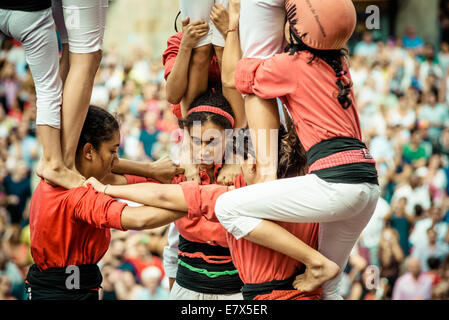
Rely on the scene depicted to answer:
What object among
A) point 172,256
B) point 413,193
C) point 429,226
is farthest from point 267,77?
point 413,193

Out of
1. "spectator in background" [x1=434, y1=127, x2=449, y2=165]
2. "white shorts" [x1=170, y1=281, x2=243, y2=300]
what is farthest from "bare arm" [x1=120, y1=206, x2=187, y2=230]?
"spectator in background" [x1=434, y1=127, x2=449, y2=165]

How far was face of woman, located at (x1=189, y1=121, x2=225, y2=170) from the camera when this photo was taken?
2.99 m

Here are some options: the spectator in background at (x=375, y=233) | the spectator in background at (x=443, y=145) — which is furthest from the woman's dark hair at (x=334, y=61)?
the spectator in background at (x=443, y=145)

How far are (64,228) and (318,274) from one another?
40.7 inches

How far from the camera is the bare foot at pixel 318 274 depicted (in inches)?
97.3

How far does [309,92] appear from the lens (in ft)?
8.29

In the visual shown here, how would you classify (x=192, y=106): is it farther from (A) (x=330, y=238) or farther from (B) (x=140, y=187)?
(A) (x=330, y=238)

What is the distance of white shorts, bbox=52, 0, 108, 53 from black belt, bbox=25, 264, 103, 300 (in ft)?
3.09

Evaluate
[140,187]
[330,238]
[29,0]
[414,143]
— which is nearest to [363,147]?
[330,238]

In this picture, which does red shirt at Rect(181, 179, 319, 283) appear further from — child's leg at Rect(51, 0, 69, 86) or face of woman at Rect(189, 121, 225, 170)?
child's leg at Rect(51, 0, 69, 86)

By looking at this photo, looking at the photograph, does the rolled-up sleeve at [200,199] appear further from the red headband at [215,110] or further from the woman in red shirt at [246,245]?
the red headband at [215,110]

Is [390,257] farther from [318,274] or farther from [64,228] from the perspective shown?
[64,228]

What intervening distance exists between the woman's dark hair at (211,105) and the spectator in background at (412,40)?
6.62m
